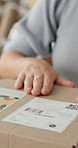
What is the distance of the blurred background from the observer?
6.84ft

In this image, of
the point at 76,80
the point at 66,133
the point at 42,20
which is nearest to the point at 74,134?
the point at 66,133

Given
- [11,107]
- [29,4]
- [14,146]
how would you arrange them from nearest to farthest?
[14,146]
[11,107]
[29,4]

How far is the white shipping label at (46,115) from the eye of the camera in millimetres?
527

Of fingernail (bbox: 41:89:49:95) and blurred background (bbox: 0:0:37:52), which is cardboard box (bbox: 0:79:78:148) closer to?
fingernail (bbox: 41:89:49:95)

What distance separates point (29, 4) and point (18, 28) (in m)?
1.09

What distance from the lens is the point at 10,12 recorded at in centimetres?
212

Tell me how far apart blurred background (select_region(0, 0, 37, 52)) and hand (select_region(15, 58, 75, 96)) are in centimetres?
122

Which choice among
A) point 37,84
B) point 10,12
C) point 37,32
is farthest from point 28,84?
point 10,12

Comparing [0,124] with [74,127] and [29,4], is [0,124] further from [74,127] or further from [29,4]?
[29,4]

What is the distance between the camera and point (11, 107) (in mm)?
603

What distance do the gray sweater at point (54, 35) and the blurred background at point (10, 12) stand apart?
991 mm

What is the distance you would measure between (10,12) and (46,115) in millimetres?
1637

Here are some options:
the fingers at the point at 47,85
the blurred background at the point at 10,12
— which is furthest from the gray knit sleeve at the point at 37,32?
the blurred background at the point at 10,12

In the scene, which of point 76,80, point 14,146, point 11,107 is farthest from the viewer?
point 76,80
